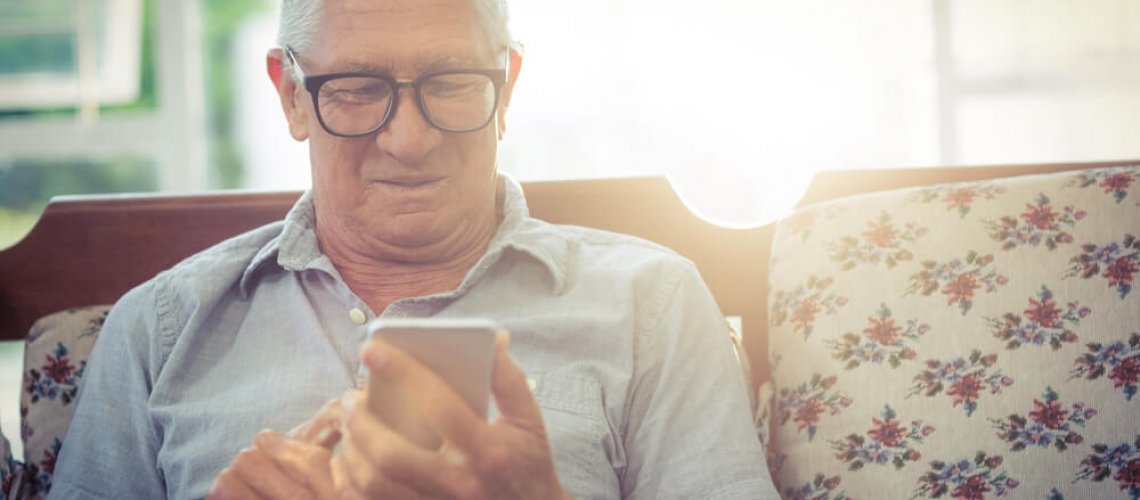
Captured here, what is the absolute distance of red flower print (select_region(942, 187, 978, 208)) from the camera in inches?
45.9

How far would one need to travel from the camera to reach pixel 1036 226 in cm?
113

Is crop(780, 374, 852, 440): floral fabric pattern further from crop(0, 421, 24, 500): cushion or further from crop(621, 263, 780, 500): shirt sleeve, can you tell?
crop(0, 421, 24, 500): cushion

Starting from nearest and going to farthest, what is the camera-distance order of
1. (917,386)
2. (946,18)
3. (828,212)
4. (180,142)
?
(917,386)
(828,212)
(946,18)
(180,142)

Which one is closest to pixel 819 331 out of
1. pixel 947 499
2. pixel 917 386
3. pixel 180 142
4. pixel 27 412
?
pixel 917 386

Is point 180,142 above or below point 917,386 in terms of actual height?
above

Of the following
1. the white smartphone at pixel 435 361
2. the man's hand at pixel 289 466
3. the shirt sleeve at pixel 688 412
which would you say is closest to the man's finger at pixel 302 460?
the man's hand at pixel 289 466

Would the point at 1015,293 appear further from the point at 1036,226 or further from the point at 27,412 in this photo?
the point at 27,412

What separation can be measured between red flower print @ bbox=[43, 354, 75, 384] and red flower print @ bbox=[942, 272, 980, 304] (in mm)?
1150

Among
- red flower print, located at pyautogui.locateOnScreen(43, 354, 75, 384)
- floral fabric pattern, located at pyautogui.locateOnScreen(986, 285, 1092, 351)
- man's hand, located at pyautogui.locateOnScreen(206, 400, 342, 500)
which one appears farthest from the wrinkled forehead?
floral fabric pattern, located at pyautogui.locateOnScreen(986, 285, 1092, 351)

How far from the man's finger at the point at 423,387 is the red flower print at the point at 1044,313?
2.54 feet

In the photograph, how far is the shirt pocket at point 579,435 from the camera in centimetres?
97

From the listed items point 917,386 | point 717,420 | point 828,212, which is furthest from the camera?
point 828,212

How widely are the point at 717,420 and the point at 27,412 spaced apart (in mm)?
938

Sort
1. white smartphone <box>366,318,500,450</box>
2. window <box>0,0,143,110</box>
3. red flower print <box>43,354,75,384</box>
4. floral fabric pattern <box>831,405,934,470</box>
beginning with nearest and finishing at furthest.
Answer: white smartphone <box>366,318,500,450</box> < floral fabric pattern <box>831,405,934,470</box> < red flower print <box>43,354,75,384</box> < window <box>0,0,143,110</box>
